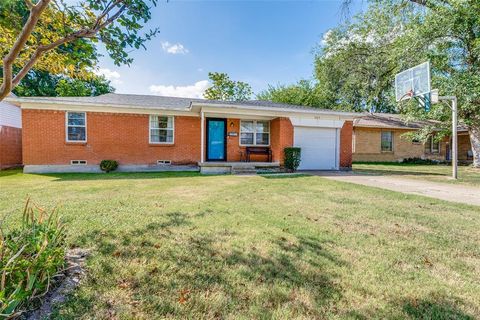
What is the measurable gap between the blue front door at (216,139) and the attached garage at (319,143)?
12.9 feet

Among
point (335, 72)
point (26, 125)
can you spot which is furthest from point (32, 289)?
point (335, 72)

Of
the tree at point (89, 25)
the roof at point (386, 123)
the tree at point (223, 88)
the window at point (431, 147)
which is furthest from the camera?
the tree at point (223, 88)

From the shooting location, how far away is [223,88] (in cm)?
3438

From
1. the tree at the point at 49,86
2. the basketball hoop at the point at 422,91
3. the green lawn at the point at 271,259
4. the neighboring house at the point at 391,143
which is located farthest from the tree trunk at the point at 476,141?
the tree at the point at 49,86

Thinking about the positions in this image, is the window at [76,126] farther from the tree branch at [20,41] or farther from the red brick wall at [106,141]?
the tree branch at [20,41]

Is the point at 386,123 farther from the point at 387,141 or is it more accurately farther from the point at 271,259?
the point at 271,259

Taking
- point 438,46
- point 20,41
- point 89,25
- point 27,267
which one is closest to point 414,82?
point 438,46

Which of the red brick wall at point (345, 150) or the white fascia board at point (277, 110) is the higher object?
the white fascia board at point (277, 110)

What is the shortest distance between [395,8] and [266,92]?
2444 centimetres

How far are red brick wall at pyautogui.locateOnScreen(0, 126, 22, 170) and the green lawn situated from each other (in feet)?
35.6

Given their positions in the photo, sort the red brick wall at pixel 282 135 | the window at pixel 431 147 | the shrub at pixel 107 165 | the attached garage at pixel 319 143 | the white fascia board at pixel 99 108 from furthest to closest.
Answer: the window at pixel 431 147 → the attached garage at pixel 319 143 → the red brick wall at pixel 282 135 → the shrub at pixel 107 165 → the white fascia board at pixel 99 108

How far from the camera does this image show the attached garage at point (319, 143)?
13.1m

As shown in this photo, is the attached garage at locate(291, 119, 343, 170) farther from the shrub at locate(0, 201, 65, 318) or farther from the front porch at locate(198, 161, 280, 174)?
the shrub at locate(0, 201, 65, 318)

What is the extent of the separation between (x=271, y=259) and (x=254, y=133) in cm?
1147
